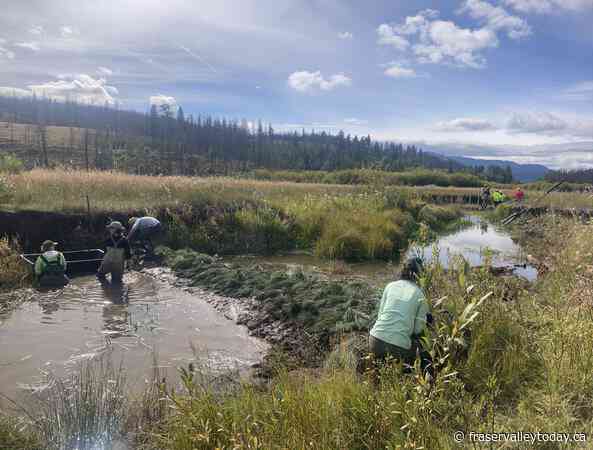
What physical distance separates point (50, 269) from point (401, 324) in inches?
288

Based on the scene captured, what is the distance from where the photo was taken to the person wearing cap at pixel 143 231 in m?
10.5

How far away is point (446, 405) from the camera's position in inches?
120

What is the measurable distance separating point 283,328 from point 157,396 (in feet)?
10.1

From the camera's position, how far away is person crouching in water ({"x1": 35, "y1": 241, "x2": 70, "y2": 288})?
8094 mm

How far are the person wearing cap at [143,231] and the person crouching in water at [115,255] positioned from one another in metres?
1.61

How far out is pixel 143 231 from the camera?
34.6 ft

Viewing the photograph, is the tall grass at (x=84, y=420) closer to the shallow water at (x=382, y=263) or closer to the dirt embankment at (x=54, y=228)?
the shallow water at (x=382, y=263)

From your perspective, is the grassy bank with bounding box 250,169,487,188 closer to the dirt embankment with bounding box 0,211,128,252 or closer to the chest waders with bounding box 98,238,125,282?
the dirt embankment with bounding box 0,211,128,252

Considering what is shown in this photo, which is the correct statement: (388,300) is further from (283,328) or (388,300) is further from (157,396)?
(283,328)

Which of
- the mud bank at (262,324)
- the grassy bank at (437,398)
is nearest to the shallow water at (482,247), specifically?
the mud bank at (262,324)

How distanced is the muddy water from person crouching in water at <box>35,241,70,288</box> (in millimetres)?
274

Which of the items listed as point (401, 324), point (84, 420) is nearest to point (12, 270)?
point (84, 420)

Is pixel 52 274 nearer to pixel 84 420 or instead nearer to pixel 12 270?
pixel 12 270

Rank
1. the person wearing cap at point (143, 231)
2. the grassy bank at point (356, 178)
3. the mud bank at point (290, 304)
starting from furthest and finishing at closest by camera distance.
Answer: the grassy bank at point (356, 178)
the person wearing cap at point (143, 231)
the mud bank at point (290, 304)
